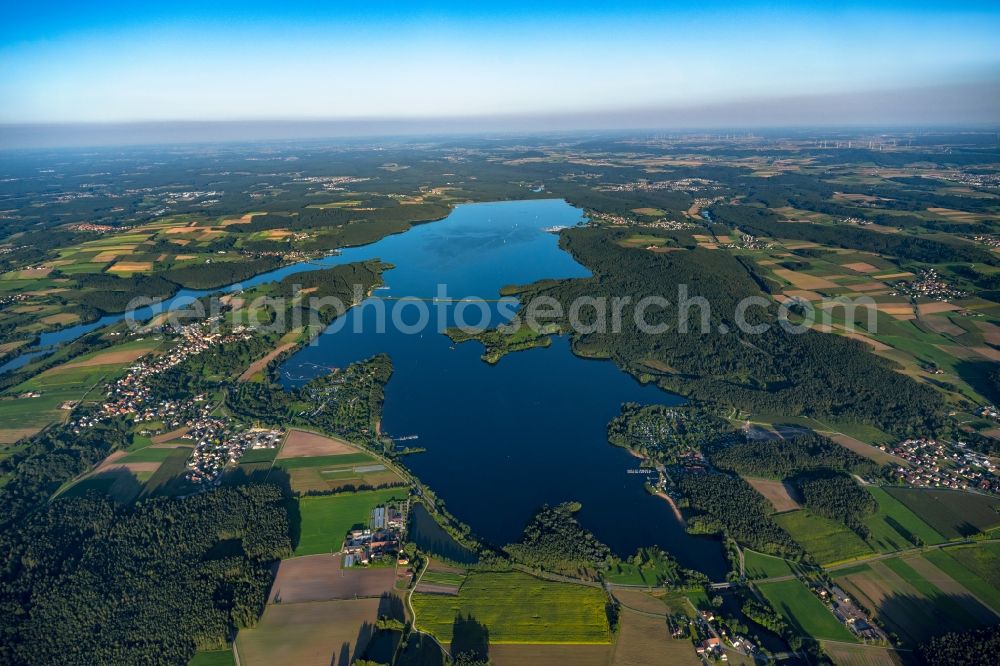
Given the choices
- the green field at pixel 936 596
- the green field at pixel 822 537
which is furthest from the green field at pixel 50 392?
the green field at pixel 936 596

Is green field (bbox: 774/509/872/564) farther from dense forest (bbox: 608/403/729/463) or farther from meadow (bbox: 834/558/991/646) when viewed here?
dense forest (bbox: 608/403/729/463)

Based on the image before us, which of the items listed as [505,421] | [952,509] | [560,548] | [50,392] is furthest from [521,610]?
[50,392]

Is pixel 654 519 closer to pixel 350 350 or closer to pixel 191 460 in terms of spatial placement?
pixel 191 460

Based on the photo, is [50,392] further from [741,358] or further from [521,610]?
[741,358]

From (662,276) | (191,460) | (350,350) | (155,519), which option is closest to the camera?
(155,519)

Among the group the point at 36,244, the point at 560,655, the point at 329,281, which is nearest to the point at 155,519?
the point at 560,655

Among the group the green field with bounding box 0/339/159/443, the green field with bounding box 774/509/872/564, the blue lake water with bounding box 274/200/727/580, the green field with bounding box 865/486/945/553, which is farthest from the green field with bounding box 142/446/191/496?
the green field with bounding box 865/486/945/553
